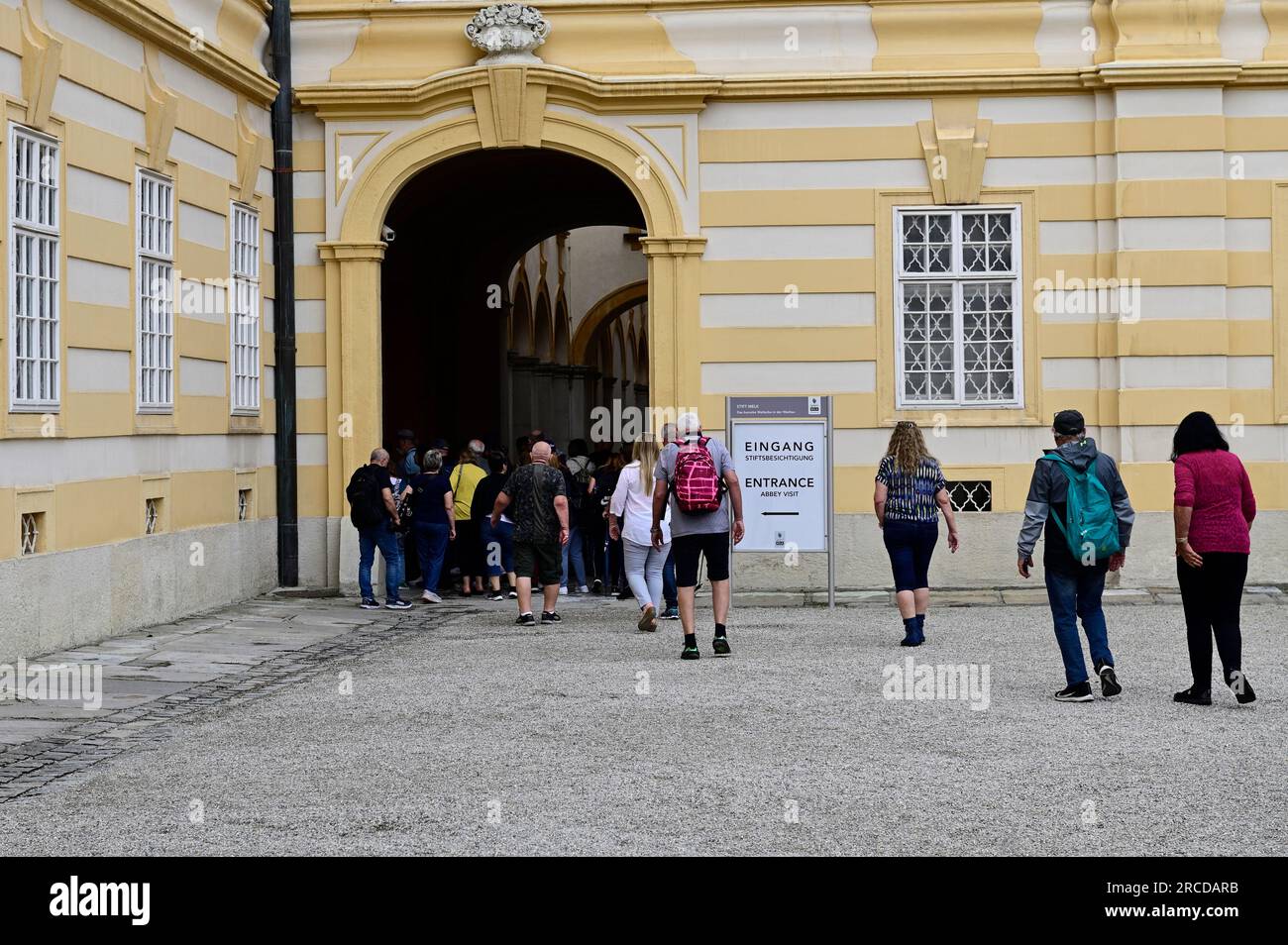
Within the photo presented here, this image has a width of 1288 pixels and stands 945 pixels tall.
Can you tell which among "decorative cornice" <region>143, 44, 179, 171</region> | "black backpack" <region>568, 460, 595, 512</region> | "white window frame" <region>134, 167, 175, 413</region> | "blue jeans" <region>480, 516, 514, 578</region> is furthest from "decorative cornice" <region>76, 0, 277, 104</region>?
"black backpack" <region>568, 460, 595, 512</region>

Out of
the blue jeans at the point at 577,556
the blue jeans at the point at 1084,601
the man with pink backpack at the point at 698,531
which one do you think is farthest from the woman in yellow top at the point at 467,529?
the blue jeans at the point at 1084,601

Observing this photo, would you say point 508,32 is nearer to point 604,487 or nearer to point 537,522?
point 604,487

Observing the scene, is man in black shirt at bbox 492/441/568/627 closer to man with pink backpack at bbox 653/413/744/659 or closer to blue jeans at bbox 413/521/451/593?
blue jeans at bbox 413/521/451/593

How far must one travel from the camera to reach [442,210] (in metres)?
23.1

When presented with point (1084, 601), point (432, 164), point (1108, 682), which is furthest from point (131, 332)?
point (1108, 682)

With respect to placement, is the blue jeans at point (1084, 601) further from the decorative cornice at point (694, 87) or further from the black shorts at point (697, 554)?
the decorative cornice at point (694, 87)

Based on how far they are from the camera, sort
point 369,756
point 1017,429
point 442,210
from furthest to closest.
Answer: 1. point 442,210
2. point 1017,429
3. point 369,756

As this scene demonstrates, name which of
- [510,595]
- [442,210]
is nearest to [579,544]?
[510,595]

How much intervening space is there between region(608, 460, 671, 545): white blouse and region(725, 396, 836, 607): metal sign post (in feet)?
3.93

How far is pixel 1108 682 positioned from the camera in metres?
10.6

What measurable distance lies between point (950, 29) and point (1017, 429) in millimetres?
3999

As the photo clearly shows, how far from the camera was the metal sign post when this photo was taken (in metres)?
16.7
